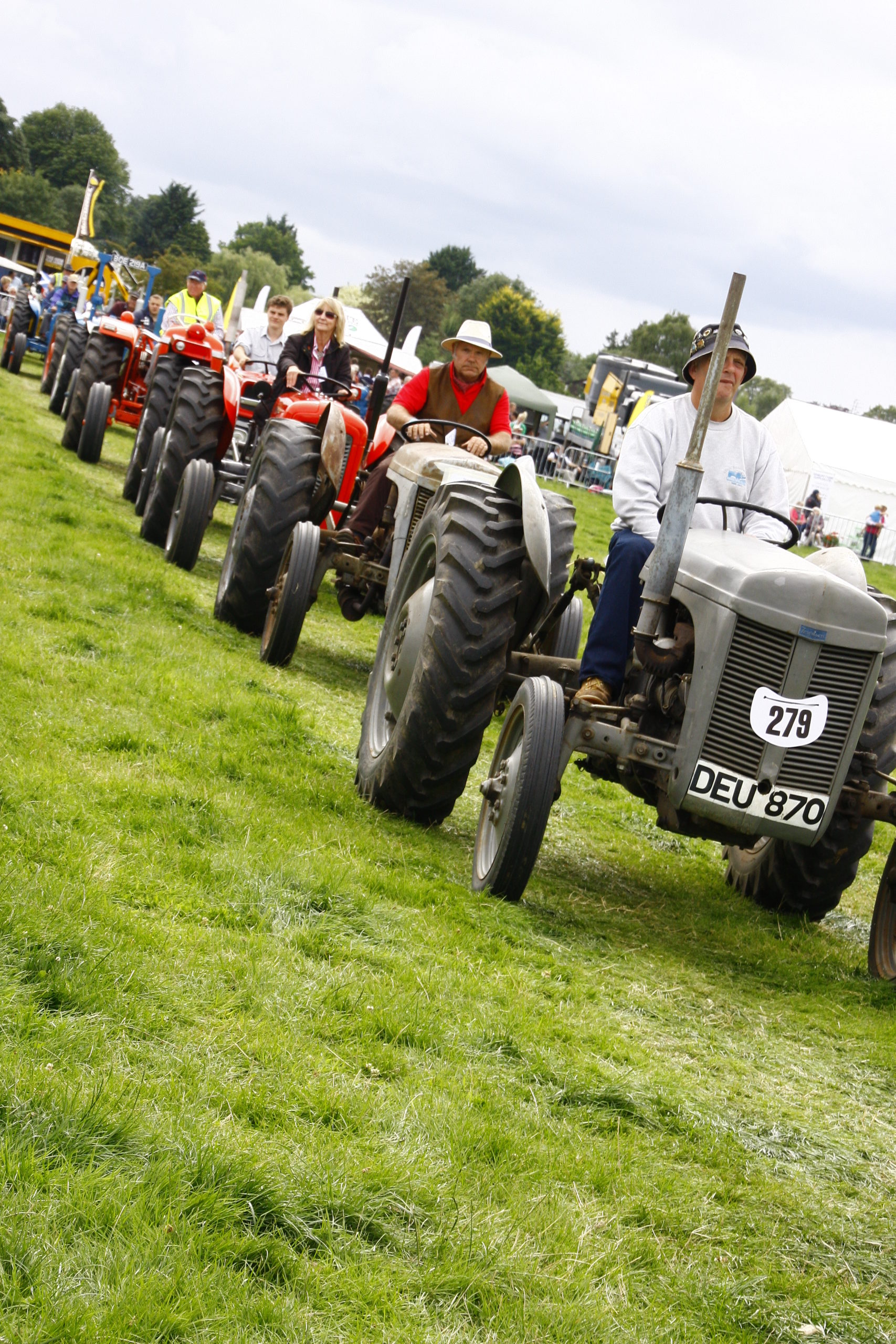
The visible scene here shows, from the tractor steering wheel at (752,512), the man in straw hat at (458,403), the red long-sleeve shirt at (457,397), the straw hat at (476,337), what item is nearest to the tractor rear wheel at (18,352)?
the man in straw hat at (458,403)

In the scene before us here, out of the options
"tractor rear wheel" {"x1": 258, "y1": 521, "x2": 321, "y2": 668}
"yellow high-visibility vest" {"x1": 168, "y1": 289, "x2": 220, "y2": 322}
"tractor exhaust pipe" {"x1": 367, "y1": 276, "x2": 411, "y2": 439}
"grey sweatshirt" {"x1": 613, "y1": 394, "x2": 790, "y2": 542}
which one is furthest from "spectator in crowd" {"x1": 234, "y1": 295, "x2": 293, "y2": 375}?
"grey sweatshirt" {"x1": 613, "y1": 394, "x2": 790, "y2": 542}

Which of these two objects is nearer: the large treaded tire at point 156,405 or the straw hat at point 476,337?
the straw hat at point 476,337

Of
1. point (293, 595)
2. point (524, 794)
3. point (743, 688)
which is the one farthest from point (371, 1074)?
point (293, 595)

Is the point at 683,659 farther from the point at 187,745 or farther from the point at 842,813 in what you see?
the point at 187,745

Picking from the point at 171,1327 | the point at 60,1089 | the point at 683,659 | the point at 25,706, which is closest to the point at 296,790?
the point at 25,706

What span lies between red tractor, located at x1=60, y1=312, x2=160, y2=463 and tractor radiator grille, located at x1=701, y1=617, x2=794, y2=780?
10214 mm

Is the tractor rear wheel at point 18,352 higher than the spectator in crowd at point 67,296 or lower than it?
lower

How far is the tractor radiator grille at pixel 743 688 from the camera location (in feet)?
15.4

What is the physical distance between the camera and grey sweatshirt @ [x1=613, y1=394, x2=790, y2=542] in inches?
214

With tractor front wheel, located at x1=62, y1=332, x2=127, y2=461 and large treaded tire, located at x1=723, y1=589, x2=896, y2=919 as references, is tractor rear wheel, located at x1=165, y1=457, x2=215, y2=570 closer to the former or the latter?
large treaded tire, located at x1=723, y1=589, x2=896, y2=919

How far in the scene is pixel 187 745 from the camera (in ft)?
18.1

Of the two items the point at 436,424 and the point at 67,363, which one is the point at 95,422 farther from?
the point at 436,424

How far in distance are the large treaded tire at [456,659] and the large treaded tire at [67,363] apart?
12158 mm

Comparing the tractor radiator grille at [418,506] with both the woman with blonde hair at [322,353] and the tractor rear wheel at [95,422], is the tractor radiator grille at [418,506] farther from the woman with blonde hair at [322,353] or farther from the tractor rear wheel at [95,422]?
the tractor rear wheel at [95,422]
